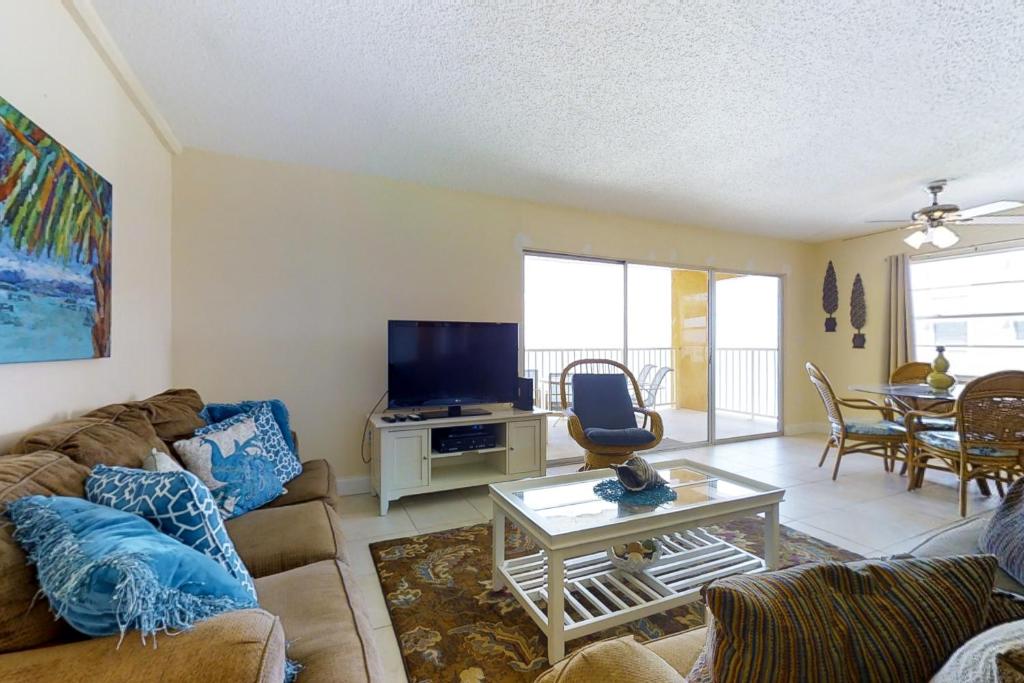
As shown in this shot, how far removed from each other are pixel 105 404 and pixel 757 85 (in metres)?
3.30

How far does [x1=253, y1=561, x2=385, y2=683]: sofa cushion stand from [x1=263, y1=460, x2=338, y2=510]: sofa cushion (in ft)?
1.92

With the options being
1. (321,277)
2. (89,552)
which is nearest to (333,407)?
(321,277)

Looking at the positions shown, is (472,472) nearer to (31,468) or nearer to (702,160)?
(31,468)

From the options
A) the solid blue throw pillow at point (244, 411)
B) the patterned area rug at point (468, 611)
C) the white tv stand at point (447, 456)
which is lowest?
the patterned area rug at point (468, 611)

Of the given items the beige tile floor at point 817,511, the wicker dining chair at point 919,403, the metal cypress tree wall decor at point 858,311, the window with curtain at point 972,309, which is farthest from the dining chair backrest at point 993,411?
the metal cypress tree wall decor at point 858,311

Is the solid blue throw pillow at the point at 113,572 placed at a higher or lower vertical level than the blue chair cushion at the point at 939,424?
higher

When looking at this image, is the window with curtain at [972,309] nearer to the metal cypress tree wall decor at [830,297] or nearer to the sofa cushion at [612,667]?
the metal cypress tree wall decor at [830,297]

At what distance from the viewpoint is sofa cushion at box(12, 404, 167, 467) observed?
1220 mm

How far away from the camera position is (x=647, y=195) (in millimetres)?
3693

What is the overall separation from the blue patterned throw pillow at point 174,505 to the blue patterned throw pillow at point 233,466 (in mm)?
661

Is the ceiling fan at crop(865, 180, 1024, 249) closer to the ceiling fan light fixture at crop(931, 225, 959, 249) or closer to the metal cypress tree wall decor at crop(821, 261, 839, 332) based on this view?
the ceiling fan light fixture at crop(931, 225, 959, 249)

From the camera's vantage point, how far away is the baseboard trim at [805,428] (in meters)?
5.23

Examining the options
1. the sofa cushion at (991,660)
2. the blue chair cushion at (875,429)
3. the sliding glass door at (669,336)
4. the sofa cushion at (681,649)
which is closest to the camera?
the sofa cushion at (991,660)

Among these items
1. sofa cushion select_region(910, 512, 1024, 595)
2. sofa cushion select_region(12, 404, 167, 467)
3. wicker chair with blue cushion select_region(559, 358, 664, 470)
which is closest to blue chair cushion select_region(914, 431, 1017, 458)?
wicker chair with blue cushion select_region(559, 358, 664, 470)
